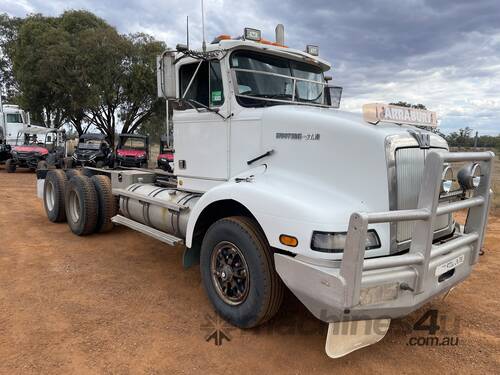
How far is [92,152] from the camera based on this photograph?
62.4ft

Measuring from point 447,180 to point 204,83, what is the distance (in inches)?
109

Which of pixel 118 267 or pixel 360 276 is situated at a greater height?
pixel 360 276

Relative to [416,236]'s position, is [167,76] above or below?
above

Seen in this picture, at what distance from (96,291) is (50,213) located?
4104mm

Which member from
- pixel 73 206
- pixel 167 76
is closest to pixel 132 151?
pixel 73 206

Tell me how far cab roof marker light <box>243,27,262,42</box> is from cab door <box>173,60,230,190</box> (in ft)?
1.36

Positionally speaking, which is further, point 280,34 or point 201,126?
point 280,34

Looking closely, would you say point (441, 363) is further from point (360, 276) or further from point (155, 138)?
point (155, 138)

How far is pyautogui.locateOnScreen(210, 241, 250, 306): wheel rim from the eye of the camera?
355cm

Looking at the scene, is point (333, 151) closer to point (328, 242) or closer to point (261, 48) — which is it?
point (328, 242)

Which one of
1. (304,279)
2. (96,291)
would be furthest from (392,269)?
(96,291)

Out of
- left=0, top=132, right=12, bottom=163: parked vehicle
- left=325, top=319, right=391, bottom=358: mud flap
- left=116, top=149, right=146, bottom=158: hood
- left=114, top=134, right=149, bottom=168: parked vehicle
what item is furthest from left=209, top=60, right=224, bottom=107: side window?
left=0, top=132, right=12, bottom=163: parked vehicle

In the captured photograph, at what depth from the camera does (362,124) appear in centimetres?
314

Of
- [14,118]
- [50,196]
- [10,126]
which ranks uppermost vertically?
[14,118]
